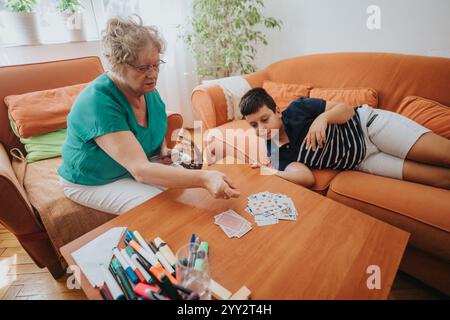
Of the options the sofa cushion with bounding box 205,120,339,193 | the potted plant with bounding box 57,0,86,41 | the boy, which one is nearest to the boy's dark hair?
the boy

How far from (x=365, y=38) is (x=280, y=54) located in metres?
0.77

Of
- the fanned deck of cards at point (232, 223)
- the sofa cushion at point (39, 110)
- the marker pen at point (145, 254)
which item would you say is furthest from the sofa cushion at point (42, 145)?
the fanned deck of cards at point (232, 223)

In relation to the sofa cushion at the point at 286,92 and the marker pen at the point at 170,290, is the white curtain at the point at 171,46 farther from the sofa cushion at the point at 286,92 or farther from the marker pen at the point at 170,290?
the marker pen at the point at 170,290

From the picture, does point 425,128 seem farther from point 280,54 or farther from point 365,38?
point 280,54

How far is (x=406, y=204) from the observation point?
41.4 inches

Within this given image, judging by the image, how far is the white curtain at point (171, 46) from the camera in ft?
8.25

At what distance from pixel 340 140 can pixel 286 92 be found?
0.76 meters

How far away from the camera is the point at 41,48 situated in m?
2.16

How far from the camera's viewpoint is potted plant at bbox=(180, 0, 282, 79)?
7.48 ft

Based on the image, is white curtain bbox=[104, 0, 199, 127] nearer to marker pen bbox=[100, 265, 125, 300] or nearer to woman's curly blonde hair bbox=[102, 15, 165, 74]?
woman's curly blonde hair bbox=[102, 15, 165, 74]

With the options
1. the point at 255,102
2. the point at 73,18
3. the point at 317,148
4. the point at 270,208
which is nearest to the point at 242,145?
the point at 255,102

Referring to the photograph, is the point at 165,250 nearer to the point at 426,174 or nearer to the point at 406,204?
the point at 406,204

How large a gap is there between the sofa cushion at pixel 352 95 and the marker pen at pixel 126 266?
1570 mm
